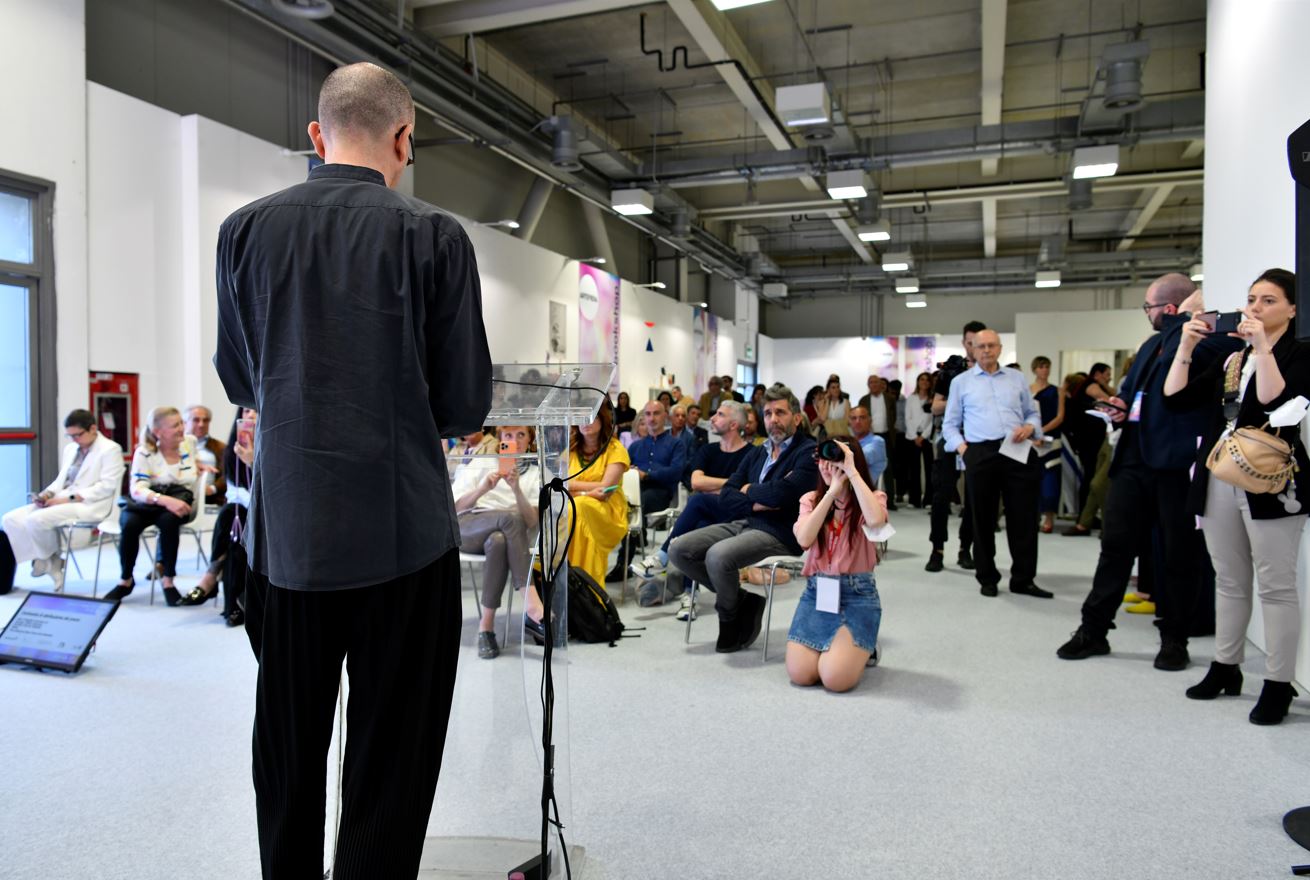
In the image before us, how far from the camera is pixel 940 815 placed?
246cm

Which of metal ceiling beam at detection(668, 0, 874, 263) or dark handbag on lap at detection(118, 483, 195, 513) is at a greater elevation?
metal ceiling beam at detection(668, 0, 874, 263)

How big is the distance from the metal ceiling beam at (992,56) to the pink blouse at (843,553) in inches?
220

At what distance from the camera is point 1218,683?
3438 millimetres

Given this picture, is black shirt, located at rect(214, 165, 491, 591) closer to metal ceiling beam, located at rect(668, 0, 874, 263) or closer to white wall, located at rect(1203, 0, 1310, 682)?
white wall, located at rect(1203, 0, 1310, 682)

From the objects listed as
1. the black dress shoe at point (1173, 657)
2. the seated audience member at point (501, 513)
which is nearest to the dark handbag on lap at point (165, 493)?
the seated audience member at point (501, 513)

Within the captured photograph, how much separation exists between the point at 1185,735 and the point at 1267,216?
2.35 m

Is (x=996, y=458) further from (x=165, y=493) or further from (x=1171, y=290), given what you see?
(x=165, y=493)

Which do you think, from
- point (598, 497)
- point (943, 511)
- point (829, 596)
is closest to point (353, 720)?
point (829, 596)

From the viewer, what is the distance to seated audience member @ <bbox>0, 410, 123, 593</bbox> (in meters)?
5.28

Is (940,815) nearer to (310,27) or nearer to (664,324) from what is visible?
(310,27)

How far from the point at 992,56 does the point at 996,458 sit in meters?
5.04

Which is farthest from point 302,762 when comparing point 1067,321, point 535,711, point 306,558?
point 1067,321

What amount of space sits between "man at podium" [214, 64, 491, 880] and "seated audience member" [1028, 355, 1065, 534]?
25.7 feet

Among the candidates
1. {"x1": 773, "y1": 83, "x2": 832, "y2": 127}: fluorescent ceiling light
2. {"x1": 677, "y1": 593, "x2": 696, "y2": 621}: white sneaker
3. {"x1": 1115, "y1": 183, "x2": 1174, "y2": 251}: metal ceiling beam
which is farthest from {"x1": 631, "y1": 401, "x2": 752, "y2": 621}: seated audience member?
{"x1": 1115, "y1": 183, "x2": 1174, "y2": 251}: metal ceiling beam
